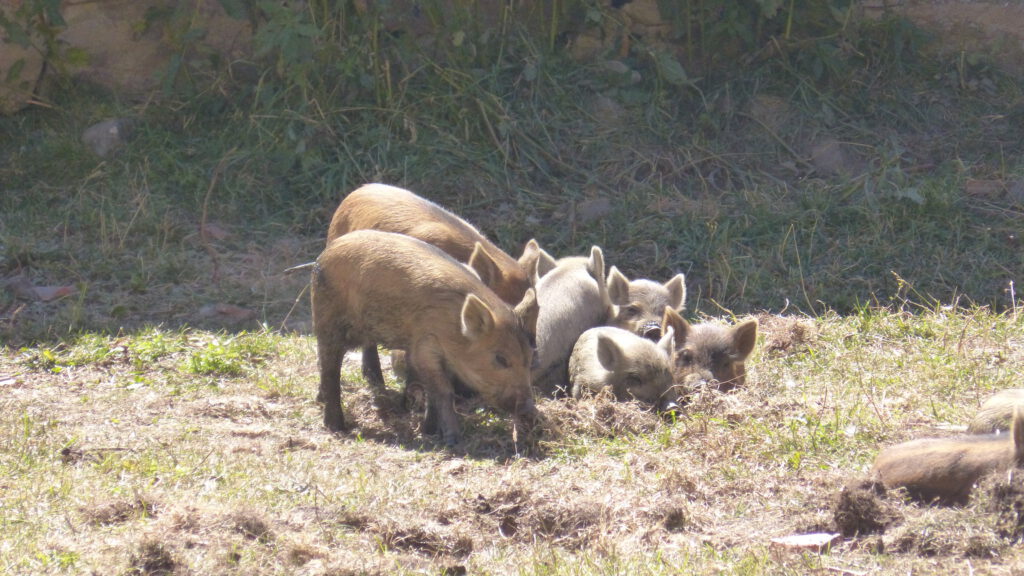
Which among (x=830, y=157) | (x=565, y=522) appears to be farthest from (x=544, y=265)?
(x=565, y=522)

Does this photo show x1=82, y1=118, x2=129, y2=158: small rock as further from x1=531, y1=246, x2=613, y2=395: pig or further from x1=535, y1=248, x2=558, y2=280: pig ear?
x1=531, y1=246, x2=613, y2=395: pig

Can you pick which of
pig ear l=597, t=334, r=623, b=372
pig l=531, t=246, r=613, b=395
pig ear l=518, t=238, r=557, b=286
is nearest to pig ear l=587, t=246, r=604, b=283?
pig l=531, t=246, r=613, b=395

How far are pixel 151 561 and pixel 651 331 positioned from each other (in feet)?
11.7

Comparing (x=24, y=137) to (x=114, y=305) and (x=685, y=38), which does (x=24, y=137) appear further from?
(x=685, y=38)

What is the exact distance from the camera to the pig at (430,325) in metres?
5.17

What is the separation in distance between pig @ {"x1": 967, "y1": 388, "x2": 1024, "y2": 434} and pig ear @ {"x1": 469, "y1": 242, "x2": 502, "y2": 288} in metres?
2.40

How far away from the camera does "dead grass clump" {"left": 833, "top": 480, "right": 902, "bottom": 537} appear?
3.71 m

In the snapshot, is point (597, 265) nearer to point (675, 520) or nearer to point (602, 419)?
point (602, 419)

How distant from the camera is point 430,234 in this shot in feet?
21.0

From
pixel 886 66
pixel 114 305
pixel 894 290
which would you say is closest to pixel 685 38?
pixel 886 66

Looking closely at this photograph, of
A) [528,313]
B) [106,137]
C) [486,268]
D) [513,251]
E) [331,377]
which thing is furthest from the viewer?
[106,137]

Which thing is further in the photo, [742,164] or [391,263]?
[742,164]

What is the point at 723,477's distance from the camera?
4375 millimetres

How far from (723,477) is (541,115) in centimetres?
511
